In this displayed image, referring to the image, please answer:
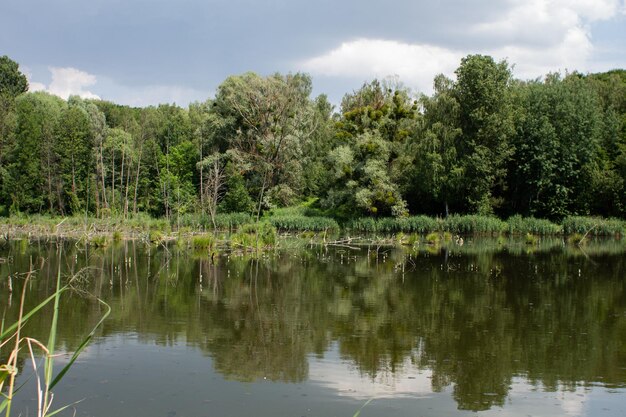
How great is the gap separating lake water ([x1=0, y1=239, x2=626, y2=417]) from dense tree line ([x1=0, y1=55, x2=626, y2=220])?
66.9 feet

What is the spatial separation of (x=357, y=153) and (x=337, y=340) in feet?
104

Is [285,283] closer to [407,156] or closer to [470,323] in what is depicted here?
[470,323]

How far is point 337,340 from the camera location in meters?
10.8

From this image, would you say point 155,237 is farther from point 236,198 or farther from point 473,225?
point 473,225

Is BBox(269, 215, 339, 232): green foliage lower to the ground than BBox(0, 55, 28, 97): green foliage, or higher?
lower

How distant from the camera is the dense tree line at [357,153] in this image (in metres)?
42.0

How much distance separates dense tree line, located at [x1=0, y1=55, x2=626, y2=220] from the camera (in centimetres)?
4200

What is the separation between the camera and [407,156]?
4250 centimetres

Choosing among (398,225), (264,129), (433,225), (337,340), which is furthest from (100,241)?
(433,225)

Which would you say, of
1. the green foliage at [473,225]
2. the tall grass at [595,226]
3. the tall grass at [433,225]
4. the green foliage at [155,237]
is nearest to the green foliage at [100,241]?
the green foliage at [155,237]

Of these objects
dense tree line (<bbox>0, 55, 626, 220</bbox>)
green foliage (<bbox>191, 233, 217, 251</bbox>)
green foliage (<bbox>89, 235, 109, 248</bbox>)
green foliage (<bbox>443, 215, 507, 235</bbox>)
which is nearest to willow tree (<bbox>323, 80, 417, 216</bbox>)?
dense tree line (<bbox>0, 55, 626, 220</bbox>)

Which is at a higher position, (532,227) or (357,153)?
(357,153)

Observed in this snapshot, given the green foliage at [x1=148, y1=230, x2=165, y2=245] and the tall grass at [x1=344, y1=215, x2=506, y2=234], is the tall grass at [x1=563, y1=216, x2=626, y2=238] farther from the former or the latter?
the green foliage at [x1=148, y1=230, x2=165, y2=245]

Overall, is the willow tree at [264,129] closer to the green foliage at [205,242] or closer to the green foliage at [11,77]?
the green foliage at [205,242]
